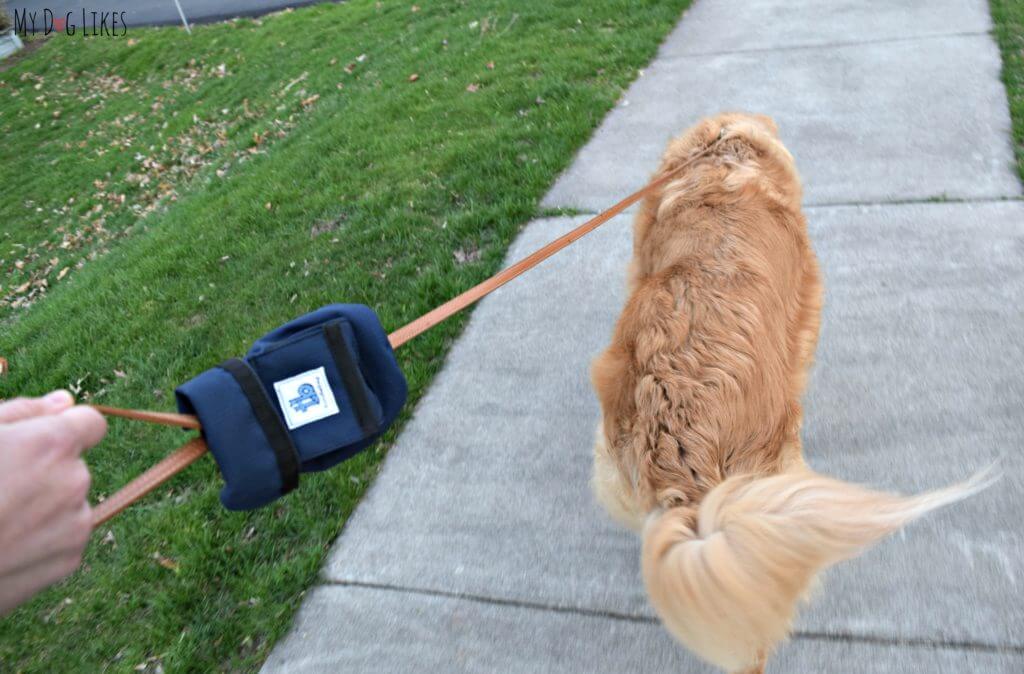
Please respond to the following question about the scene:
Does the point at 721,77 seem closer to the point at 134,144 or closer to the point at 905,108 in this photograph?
the point at 905,108

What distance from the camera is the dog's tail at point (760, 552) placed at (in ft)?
5.50

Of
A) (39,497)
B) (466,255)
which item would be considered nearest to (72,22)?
(466,255)

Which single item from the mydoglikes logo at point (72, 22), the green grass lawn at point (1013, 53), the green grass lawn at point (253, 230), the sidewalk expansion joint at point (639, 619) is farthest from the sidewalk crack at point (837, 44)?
the mydoglikes logo at point (72, 22)

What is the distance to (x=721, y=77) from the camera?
21.8 ft

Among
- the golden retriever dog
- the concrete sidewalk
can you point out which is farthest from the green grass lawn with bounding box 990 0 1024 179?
the golden retriever dog

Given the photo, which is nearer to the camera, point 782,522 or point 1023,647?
point 782,522

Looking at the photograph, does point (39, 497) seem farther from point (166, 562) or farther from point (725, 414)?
point (166, 562)

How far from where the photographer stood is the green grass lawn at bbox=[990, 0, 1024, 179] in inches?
195

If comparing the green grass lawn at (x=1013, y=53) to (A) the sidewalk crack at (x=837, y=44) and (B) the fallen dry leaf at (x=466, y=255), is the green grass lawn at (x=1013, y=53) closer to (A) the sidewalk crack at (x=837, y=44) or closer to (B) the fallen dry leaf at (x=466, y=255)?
(A) the sidewalk crack at (x=837, y=44)

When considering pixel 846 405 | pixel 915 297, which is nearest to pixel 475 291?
pixel 846 405

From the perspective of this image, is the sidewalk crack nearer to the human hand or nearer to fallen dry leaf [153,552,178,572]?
fallen dry leaf [153,552,178,572]

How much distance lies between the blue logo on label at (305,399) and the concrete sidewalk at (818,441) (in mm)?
1354

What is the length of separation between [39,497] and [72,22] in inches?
874

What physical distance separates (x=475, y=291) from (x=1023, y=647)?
7.22ft
